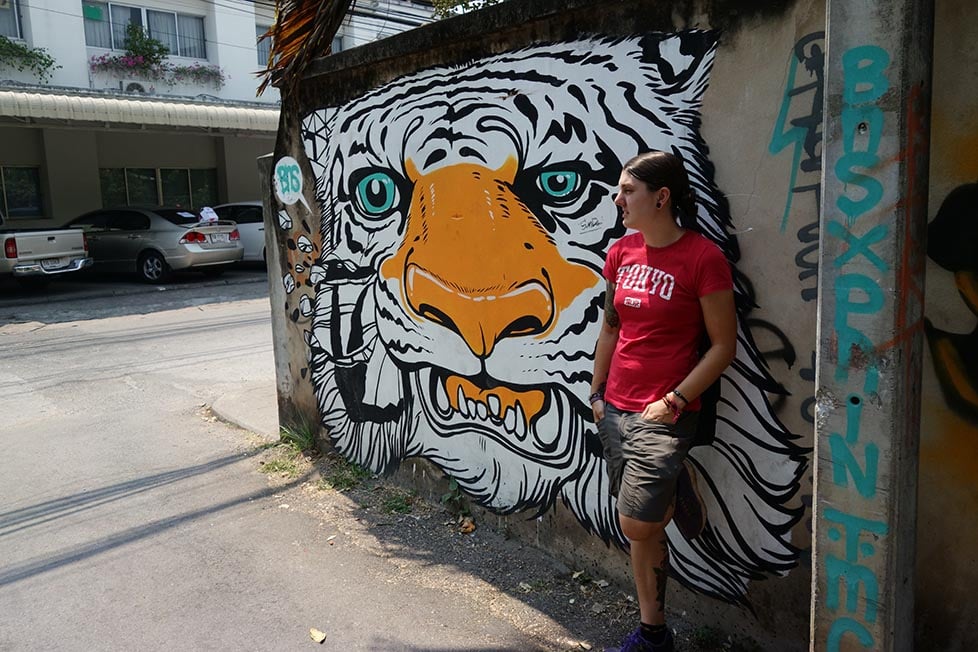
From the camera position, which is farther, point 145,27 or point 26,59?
point 145,27

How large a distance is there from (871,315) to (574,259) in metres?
1.59

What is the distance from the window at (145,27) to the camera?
20.9 m

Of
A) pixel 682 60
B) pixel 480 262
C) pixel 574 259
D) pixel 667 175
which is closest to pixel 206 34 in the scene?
pixel 480 262

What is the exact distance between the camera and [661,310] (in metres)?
2.78

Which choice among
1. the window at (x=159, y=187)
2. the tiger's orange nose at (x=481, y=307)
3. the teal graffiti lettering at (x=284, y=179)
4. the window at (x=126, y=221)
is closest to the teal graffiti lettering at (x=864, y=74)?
the tiger's orange nose at (x=481, y=307)

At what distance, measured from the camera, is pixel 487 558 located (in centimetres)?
401

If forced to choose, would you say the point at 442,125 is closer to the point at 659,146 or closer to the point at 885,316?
the point at 659,146

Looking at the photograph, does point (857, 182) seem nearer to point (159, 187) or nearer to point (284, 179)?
point (284, 179)

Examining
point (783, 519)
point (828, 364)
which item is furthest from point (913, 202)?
point (783, 519)

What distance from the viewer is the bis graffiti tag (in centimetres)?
208

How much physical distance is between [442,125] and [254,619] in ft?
8.62

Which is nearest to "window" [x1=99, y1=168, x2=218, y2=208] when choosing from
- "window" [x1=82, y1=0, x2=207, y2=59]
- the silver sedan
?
"window" [x1=82, y1=0, x2=207, y2=59]

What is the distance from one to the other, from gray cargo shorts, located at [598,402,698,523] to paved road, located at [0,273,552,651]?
0.93 meters

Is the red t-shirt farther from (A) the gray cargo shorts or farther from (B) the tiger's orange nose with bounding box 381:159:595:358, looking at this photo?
(B) the tiger's orange nose with bounding box 381:159:595:358
